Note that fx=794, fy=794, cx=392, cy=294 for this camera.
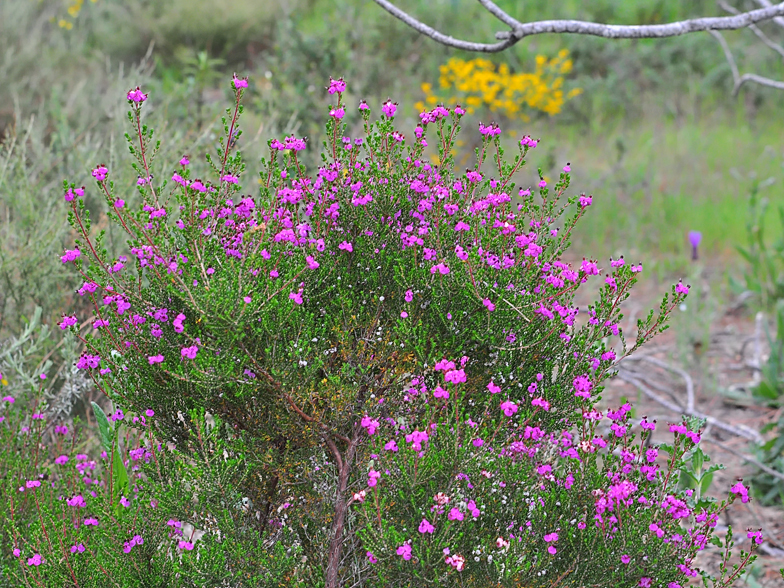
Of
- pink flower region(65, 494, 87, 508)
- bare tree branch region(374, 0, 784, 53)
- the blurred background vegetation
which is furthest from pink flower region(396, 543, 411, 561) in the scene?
the blurred background vegetation

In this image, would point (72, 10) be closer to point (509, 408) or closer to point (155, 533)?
point (155, 533)

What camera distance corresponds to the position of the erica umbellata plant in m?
1.55

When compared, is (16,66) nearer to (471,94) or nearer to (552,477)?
(471,94)

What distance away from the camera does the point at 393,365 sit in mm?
1733

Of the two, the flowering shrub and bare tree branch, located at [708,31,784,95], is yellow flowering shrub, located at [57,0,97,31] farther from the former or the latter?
the flowering shrub

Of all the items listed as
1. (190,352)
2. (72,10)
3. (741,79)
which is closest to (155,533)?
(190,352)

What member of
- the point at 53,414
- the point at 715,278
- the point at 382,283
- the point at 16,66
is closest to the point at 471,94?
the point at 715,278

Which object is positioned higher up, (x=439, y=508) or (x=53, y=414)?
(x=439, y=508)

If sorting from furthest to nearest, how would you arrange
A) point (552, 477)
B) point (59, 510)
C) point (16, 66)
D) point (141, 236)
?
point (16, 66), point (59, 510), point (552, 477), point (141, 236)

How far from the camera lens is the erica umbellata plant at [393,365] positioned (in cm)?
155

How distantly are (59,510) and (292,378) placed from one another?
97cm

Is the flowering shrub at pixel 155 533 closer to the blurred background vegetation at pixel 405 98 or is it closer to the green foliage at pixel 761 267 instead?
the blurred background vegetation at pixel 405 98

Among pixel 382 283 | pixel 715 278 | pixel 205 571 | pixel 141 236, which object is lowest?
pixel 715 278

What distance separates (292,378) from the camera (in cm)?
156
